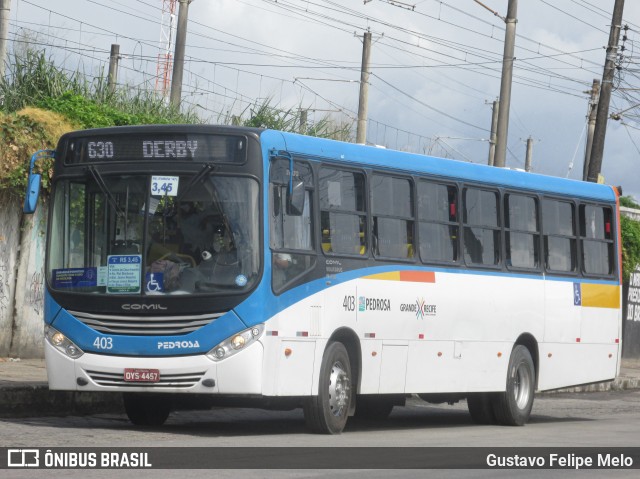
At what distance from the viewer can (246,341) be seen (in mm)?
13320

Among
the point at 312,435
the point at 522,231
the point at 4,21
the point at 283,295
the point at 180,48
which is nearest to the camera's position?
the point at 283,295

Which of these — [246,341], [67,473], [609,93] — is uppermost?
[609,93]

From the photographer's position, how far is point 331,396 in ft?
47.5

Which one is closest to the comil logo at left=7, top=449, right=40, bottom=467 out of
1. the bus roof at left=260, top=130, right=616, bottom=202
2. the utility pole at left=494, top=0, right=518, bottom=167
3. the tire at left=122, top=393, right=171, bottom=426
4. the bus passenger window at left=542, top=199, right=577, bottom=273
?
the tire at left=122, top=393, right=171, bottom=426

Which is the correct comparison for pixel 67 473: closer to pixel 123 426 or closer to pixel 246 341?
pixel 246 341

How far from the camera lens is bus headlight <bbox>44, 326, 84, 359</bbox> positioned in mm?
13750

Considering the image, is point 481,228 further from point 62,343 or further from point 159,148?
point 62,343

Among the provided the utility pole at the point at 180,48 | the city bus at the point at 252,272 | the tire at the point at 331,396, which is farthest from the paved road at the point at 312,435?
the utility pole at the point at 180,48

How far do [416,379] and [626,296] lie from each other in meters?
20.0

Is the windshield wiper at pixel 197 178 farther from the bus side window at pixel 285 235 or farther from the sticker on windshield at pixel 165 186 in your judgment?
the bus side window at pixel 285 235

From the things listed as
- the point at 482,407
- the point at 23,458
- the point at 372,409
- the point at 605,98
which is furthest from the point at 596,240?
the point at 605,98

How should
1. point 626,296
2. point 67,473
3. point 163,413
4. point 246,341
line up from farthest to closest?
point 626,296 < point 163,413 < point 246,341 < point 67,473

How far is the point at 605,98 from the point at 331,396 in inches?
765

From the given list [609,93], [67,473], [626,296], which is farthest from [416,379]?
[626,296]
